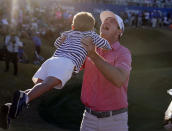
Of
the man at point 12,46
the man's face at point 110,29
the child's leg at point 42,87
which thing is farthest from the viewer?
the man at point 12,46

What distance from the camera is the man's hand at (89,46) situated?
272 cm

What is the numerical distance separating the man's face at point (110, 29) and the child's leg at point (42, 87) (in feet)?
2.12

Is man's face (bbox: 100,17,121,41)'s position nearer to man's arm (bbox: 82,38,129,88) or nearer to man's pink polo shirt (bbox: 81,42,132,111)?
man's pink polo shirt (bbox: 81,42,132,111)

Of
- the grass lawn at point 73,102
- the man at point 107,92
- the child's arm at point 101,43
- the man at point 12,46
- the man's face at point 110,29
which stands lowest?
the grass lawn at point 73,102

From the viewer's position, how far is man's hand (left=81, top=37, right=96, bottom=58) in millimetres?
2721

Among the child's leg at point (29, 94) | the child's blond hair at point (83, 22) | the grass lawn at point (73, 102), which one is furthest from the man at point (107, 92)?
the grass lawn at point (73, 102)

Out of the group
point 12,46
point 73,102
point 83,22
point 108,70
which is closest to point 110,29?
point 83,22

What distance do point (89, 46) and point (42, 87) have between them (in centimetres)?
57

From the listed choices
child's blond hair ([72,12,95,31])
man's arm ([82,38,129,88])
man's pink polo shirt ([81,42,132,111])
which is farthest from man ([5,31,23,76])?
man's arm ([82,38,129,88])

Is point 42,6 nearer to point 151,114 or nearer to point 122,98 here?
point 151,114

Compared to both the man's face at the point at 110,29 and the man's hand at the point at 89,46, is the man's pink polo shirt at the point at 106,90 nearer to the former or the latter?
the man's face at the point at 110,29

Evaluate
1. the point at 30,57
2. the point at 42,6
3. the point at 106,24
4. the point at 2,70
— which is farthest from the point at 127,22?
the point at 106,24

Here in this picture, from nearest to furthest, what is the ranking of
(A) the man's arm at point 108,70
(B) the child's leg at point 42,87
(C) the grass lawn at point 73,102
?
(A) the man's arm at point 108,70, (B) the child's leg at point 42,87, (C) the grass lawn at point 73,102

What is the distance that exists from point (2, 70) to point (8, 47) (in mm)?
1094
